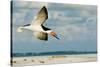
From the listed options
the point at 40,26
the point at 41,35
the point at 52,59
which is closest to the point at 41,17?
the point at 40,26

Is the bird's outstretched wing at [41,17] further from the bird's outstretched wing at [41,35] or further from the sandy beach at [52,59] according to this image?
the sandy beach at [52,59]

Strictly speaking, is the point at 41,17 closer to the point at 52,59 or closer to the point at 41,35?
the point at 41,35

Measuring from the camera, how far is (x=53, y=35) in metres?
2.75

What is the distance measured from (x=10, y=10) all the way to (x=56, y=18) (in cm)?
53

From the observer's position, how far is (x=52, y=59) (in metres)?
2.74

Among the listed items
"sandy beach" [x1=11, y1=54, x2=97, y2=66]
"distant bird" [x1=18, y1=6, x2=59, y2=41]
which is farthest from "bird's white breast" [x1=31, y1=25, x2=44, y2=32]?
"sandy beach" [x1=11, y1=54, x2=97, y2=66]

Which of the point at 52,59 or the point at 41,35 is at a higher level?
the point at 41,35

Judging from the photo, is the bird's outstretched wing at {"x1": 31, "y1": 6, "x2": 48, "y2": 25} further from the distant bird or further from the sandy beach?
the sandy beach

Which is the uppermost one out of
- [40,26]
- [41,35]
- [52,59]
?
[40,26]

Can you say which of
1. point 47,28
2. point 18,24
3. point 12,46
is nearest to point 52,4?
point 47,28

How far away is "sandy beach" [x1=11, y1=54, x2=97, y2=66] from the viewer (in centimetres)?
262

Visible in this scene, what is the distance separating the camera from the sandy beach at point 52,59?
2.62 m
